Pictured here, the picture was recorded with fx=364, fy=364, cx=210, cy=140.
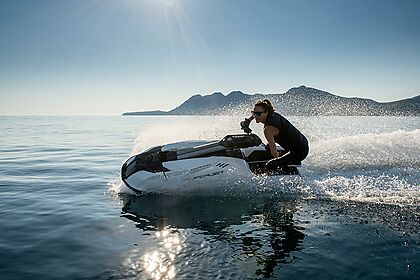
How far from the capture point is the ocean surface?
198 inches

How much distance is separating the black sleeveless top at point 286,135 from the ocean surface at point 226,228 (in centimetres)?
89

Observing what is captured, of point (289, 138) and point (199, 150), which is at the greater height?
point (289, 138)

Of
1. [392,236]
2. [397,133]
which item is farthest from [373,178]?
[397,133]

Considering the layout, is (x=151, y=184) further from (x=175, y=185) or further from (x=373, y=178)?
(x=373, y=178)

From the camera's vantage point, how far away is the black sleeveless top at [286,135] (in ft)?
29.4

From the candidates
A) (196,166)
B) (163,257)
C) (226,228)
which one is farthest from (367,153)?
(163,257)

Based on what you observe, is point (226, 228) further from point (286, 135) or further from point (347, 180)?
point (347, 180)

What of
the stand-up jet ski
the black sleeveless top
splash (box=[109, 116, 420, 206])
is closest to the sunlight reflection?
the stand-up jet ski

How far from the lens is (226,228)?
22.4ft

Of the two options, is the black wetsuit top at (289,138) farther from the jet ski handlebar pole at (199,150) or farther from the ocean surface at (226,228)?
the jet ski handlebar pole at (199,150)

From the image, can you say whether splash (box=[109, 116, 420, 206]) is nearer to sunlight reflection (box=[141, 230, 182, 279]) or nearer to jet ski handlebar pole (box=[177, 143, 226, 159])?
jet ski handlebar pole (box=[177, 143, 226, 159])

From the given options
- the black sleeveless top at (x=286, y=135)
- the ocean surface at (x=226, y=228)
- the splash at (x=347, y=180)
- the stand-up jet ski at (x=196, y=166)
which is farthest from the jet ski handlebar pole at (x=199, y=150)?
the black sleeveless top at (x=286, y=135)

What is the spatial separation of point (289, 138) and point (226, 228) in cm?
352

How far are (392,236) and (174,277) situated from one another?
376cm
